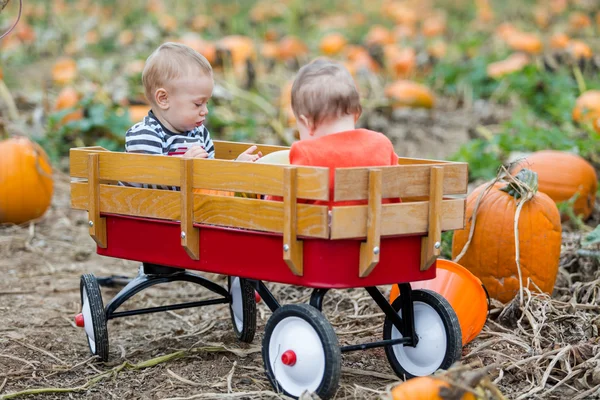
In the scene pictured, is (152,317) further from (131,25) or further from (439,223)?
(131,25)

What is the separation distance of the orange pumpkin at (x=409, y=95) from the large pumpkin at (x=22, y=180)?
13.5 feet

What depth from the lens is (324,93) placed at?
294 cm

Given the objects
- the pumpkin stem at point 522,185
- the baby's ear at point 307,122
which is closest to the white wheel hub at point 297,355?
the baby's ear at point 307,122

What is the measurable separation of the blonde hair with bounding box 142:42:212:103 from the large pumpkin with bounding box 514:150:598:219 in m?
2.28

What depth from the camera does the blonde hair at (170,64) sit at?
136 inches

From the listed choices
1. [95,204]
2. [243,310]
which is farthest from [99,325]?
[243,310]

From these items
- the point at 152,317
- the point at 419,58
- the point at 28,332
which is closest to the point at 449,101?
the point at 419,58

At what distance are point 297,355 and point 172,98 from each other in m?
1.21

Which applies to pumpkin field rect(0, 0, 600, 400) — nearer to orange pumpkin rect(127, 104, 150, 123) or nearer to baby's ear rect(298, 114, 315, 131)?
A: orange pumpkin rect(127, 104, 150, 123)

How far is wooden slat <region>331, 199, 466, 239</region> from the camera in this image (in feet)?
8.96

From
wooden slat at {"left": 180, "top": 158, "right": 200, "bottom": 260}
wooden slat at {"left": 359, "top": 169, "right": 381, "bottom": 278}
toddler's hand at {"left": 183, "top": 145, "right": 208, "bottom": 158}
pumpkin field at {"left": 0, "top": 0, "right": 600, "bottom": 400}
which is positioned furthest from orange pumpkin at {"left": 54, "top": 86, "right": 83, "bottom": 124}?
wooden slat at {"left": 359, "top": 169, "right": 381, "bottom": 278}

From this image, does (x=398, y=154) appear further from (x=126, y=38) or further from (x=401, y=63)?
(x=126, y=38)

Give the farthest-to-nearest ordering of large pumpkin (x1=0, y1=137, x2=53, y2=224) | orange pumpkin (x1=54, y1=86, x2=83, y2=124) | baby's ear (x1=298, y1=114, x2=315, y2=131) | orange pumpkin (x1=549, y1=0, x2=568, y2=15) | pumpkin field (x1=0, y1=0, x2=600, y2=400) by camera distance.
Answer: orange pumpkin (x1=549, y1=0, x2=568, y2=15)
orange pumpkin (x1=54, y1=86, x2=83, y2=124)
large pumpkin (x1=0, y1=137, x2=53, y2=224)
pumpkin field (x1=0, y1=0, x2=600, y2=400)
baby's ear (x1=298, y1=114, x2=315, y2=131)

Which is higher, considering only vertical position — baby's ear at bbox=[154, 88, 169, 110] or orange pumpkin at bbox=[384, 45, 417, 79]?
orange pumpkin at bbox=[384, 45, 417, 79]
